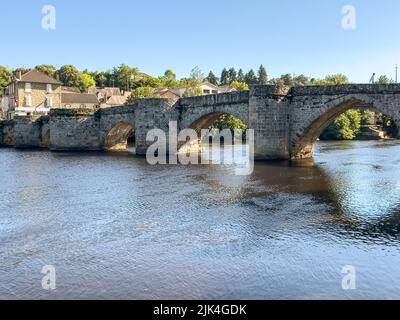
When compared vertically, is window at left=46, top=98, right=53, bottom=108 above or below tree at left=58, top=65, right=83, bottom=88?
below

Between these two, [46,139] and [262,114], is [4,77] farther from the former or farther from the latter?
[262,114]

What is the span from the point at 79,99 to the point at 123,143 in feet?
113

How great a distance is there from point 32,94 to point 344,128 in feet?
162

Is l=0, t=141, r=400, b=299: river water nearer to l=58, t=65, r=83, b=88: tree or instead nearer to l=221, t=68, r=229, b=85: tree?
l=58, t=65, r=83, b=88: tree

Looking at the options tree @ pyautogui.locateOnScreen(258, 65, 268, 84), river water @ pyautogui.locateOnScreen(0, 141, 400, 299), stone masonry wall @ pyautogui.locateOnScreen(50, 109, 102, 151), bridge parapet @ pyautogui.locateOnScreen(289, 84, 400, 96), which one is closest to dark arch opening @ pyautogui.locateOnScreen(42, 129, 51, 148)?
stone masonry wall @ pyautogui.locateOnScreen(50, 109, 102, 151)

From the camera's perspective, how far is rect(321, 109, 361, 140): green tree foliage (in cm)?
6656

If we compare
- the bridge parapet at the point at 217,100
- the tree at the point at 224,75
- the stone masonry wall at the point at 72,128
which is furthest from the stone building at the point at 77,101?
the tree at the point at 224,75

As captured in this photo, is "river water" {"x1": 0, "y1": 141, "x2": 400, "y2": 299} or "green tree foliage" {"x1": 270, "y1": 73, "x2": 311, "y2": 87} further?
"green tree foliage" {"x1": 270, "y1": 73, "x2": 311, "y2": 87}

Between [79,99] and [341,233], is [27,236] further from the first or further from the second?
[79,99]

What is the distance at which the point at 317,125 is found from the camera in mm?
32875

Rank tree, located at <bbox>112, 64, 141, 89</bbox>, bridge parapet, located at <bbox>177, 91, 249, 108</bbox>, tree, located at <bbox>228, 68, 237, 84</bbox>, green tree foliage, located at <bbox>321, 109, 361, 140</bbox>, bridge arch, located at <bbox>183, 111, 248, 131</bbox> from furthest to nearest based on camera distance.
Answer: tree, located at <bbox>228, 68, 237, 84</bbox>, tree, located at <bbox>112, 64, 141, 89</bbox>, green tree foliage, located at <bbox>321, 109, 361, 140</bbox>, bridge arch, located at <bbox>183, 111, 248, 131</bbox>, bridge parapet, located at <bbox>177, 91, 249, 108</bbox>

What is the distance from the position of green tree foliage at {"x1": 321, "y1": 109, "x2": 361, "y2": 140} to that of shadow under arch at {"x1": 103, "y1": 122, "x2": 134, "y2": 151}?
32.1 meters

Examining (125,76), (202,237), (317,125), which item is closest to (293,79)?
(125,76)

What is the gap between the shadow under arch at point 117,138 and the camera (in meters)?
49.0
